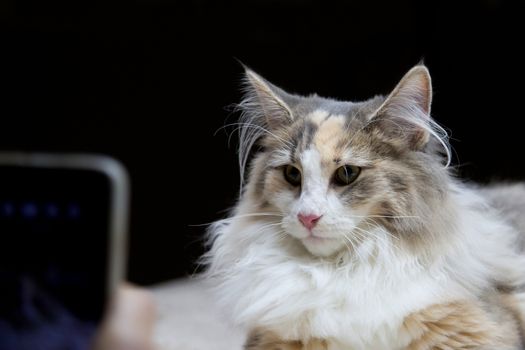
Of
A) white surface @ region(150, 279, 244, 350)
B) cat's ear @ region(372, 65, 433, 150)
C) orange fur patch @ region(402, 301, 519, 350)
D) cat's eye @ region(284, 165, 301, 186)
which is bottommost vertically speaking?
white surface @ region(150, 279, 244, 350)

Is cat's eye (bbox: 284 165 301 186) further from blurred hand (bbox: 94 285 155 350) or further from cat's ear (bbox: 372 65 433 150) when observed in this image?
blurred hand (bbox: 94 285 155 350)

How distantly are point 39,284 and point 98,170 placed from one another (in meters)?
0.17

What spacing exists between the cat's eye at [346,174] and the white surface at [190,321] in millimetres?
381

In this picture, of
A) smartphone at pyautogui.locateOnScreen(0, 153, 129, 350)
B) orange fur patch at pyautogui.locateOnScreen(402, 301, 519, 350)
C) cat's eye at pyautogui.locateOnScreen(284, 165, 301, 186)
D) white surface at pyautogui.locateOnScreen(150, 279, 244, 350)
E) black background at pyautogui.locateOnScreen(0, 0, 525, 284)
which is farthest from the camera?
black background at pyautogui.locateOnScreen(0, 0, 525, 284)

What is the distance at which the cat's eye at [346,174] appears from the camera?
117 centimetres

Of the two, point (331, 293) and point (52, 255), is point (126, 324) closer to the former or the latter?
point (52, 255)

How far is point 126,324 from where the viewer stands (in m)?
0.93

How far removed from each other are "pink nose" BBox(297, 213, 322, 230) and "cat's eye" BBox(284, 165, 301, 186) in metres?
0.09

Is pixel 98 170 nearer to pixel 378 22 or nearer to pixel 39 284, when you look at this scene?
pixel 39 284

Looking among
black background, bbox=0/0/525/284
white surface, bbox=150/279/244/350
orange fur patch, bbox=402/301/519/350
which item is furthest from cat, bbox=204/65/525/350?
black background, bbox=0/0/525/284

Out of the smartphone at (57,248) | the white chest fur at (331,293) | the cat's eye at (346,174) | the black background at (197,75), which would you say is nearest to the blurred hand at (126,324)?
the smartphone at (57,248)

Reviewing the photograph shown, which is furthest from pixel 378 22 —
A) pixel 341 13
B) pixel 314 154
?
pixel 314 154

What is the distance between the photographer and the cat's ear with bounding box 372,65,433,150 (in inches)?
45.6

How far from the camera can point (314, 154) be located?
46.5 inches
